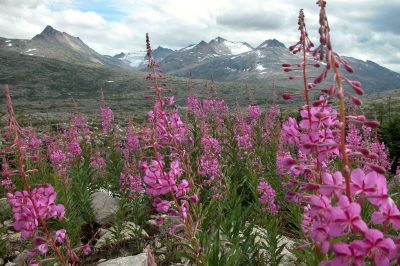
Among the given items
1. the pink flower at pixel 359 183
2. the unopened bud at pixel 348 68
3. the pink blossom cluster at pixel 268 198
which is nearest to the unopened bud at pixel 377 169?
the pink flower at pixel 359 183

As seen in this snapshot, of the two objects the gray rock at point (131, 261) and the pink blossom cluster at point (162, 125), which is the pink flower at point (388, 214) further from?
the gray rock at point (131, 261)

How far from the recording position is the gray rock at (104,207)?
23.0 feet

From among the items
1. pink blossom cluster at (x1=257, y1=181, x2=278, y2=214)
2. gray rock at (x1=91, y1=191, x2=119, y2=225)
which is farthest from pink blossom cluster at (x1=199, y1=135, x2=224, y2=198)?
gray rock at (x1=91, y1=191, x2=119, y2=225)

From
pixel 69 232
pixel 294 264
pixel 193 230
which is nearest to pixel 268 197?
pixel 294 264

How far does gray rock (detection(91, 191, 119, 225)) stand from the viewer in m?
7.02

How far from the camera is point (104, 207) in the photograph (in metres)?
7.26

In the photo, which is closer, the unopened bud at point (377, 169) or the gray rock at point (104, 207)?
the unopened bud at point (377, 169)

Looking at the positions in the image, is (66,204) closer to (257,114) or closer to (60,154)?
Answer: (60,154)

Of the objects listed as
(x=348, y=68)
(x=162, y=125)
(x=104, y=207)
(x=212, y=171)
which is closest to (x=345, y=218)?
(x=348, y=68)

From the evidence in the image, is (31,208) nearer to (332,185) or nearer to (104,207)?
(332,185)

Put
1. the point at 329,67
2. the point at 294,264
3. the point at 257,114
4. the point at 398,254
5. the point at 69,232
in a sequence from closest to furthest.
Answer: the point at 398,254 → the point at 329,67 → the point at 294,264 → the point at 69,232 → the point at 257,114

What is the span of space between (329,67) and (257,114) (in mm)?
7558

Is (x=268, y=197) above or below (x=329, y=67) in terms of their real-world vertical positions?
below

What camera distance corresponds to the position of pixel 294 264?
4875 mm
